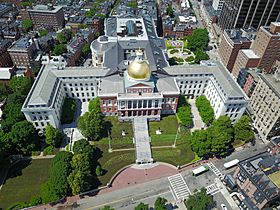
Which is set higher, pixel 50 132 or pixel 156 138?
pixel 50 132

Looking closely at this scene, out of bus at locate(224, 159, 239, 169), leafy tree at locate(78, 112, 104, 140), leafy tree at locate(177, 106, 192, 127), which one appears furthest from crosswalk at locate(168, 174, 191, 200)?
leafy tree at locate(78, 112, 104, 140)

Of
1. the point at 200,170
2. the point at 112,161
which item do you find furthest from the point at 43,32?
the point at 200,170

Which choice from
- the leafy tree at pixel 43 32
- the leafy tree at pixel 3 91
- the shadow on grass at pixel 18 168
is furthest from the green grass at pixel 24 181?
the leafy tree at pixel 43 32

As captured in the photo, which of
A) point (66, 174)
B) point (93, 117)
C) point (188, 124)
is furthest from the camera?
point (188, 124)

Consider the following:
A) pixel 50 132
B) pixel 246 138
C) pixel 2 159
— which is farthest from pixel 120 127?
pixel 246 138

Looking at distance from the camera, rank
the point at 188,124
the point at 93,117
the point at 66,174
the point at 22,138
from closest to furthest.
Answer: the point at 66,174, the point at 22,138, the point at 93,117, the point at 188,124

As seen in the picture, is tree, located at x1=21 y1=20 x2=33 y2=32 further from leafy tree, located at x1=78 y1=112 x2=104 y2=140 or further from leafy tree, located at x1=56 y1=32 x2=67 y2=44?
leafy tree, located at x1=78 y1=112 x2=104 y2=140

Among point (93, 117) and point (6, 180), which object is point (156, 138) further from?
point (6, 180)

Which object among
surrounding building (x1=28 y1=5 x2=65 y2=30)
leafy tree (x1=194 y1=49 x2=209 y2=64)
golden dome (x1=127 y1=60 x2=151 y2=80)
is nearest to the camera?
golden dome (x1=127 y1=60 x2=151 y2=80)
